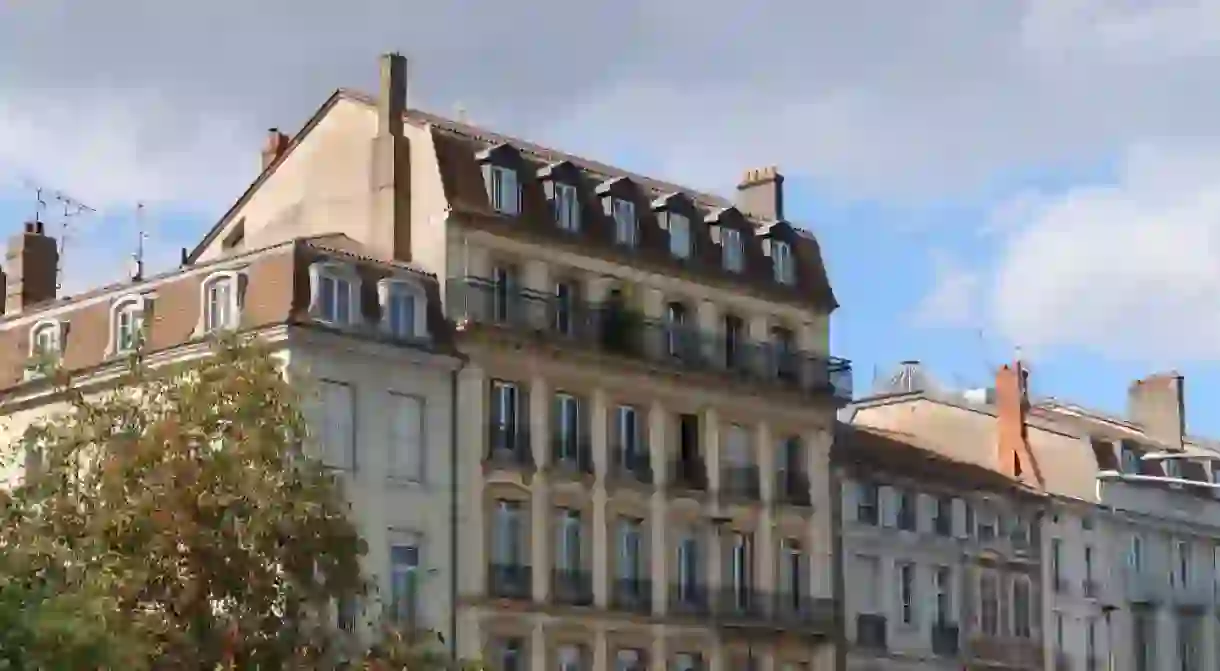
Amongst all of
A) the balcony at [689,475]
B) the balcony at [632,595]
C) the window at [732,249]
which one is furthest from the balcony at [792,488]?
the balcony at [632,595]

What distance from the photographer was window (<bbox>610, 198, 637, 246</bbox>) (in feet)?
214

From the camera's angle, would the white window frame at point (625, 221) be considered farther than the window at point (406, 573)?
Yes

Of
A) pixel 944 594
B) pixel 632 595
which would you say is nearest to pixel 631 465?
pixel 632 595

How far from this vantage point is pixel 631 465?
64188mm

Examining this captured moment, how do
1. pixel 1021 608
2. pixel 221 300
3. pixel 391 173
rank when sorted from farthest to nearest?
pixel 1021 608
pixel 391 173
pixel 221 300

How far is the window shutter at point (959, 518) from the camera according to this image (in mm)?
76750

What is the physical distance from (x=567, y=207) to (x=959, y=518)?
63.6 feet

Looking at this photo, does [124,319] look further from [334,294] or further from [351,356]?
[351,356]

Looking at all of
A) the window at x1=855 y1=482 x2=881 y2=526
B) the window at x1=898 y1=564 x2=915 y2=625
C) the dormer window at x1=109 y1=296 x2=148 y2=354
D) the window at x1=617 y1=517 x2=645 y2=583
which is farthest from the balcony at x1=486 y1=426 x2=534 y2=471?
the window at x1=898 y1=564 x2=915 y2=625

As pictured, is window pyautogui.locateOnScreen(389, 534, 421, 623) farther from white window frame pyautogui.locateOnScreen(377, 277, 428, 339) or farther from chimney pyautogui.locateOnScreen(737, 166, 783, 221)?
chimney pyautogui.locateOnScreen(737, 166, 783, 221)

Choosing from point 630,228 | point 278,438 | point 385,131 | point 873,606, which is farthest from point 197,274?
point 873,606

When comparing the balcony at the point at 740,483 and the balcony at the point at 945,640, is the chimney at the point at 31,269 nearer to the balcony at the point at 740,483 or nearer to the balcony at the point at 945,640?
the balcony at the point at 740,483

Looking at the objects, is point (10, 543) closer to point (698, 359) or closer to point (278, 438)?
point (278, 438)

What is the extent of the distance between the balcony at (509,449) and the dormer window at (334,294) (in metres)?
5.04
